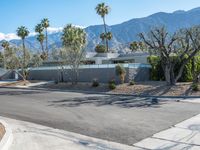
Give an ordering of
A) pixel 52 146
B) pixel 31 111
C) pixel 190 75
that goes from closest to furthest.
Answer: pixel 52 146
pixel 31 111
pixel 190 75

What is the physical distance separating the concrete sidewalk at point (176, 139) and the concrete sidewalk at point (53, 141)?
0.69 m

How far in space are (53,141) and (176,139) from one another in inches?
148

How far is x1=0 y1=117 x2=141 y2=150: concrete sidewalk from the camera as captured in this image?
919 centimetres

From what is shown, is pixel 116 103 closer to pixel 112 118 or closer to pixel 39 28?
pixel 112 118

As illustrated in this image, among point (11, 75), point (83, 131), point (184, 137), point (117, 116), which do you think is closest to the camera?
point (184, 137)

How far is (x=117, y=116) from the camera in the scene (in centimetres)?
1416

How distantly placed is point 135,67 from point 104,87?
572cm

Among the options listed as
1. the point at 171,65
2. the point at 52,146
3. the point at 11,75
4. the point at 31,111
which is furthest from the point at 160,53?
the point at 11,75

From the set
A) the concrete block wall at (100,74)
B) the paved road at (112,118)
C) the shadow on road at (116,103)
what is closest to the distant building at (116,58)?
the concrete block wall at (100,74)

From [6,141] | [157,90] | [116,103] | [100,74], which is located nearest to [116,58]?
[100,74]

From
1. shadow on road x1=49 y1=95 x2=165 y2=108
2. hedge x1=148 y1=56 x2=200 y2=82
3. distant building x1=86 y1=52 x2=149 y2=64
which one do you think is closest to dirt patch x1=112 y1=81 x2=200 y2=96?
shadow on road x1=49 y1=95 x2=165 y2=108

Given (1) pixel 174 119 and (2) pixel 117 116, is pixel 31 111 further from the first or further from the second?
(1) pixel 174 119

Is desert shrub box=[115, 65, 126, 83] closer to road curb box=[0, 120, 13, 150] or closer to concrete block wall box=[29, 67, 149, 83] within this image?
concrete block wall box=[29, 67, 149, 83]

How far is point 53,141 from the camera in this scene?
9922mm
